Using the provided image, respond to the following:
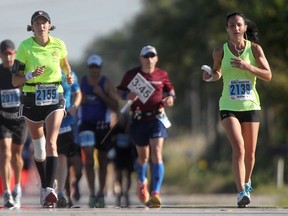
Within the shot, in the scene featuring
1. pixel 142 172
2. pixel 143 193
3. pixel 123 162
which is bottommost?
pixel 143 193

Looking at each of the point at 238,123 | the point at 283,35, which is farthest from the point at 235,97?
the point at 283,35

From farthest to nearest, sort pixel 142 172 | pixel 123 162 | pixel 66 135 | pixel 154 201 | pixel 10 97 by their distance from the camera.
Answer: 1. pixel 123 162
2. pixel 142 172
3. pixel 66 135
4. pixel 10 97
5. pixel 154 201

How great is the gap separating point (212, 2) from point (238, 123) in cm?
2520

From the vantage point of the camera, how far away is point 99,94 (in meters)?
19.1

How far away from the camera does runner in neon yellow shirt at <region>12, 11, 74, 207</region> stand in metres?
14.6

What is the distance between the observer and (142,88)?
17.5 metres

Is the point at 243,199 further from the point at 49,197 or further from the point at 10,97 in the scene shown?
the point at 10,97

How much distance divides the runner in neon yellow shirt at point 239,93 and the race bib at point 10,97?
3.32m

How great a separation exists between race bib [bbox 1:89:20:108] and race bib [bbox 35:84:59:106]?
8.29 feet

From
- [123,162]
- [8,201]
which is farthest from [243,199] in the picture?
[123,162]

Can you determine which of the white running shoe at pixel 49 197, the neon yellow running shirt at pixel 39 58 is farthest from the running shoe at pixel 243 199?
the neon yellow running shirt at pixel 39 58

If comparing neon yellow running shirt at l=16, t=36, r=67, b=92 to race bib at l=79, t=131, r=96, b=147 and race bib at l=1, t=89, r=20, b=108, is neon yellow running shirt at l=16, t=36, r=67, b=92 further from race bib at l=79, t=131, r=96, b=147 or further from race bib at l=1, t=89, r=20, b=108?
race bib at l=79, t=131, r=96, b=147

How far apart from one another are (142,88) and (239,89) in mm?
2919

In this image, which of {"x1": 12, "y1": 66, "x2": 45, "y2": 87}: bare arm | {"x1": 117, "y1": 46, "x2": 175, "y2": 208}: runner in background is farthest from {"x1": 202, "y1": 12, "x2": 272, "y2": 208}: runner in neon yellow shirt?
{"x1": 117, "y1": 46, "x2": 175, "y2": 208}: runner in background
